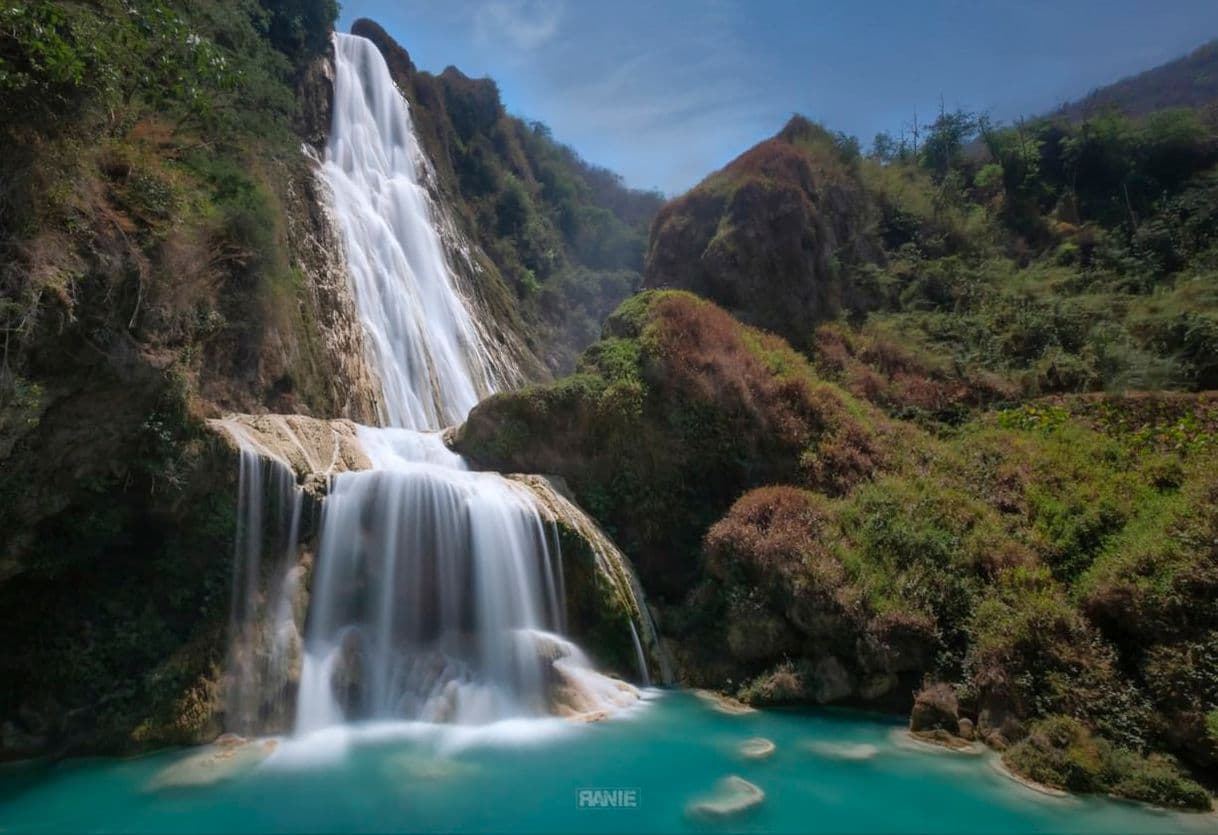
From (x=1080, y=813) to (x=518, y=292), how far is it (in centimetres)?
3345

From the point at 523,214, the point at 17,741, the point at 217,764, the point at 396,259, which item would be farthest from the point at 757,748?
the point at 523,214

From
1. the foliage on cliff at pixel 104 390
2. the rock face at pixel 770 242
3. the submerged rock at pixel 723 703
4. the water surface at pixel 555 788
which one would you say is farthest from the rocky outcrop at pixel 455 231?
the water surface at pixel 555 788

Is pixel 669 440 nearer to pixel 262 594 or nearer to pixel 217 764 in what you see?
pixel 262 594

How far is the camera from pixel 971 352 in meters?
19.7

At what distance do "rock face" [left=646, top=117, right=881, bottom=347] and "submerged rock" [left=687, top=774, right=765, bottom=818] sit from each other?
14.8 m

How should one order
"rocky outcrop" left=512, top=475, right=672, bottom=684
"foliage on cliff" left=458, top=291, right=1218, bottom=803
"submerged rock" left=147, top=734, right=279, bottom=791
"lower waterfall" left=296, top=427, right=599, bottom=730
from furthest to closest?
"rocky outcrop" left=512, top=475, right=672, bottom=684 < "lower waterfall" left=296, top=427, right=599, bottom=730 < "foliage on cliff" left=458, top=291, right=1218, bottom=803 < "submerged rock" left=147, top=734, right=279, bottom=791

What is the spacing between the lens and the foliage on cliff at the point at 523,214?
35.4m

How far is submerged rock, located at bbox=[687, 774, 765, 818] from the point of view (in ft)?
24.2

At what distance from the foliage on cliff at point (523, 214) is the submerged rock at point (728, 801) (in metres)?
25.8

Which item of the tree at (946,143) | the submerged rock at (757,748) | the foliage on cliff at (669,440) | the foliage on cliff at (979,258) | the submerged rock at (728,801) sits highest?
the tree at (946,143)

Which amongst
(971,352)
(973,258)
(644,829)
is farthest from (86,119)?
(973,258)

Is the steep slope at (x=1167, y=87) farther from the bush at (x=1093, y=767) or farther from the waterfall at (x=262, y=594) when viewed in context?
the waterfall at (x=262, y=594)

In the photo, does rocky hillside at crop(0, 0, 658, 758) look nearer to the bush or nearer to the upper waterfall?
the upper waterfall

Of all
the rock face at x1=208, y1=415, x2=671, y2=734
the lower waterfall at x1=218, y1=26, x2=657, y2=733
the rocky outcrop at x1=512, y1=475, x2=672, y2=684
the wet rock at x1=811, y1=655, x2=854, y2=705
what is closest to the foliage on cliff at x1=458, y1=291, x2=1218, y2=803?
the wet rock at x1=811, y1=655, x2=854, y2=705
